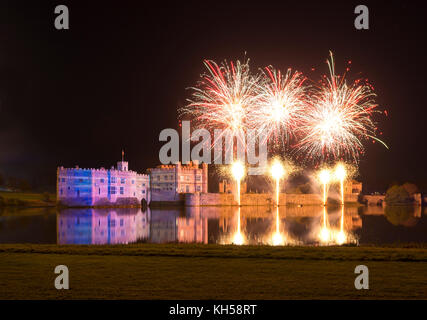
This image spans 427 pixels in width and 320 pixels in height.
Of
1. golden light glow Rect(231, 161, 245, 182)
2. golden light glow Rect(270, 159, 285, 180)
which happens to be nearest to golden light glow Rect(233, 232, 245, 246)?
golden light glow Rect(231, 161, 245, 182)

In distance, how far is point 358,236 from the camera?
28.1 metres

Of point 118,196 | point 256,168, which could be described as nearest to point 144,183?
point 118,196

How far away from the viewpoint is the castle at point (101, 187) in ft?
239

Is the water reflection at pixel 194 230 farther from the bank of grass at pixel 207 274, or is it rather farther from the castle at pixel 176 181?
the castle at pixel 176 181

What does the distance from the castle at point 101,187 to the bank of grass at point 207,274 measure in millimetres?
59417

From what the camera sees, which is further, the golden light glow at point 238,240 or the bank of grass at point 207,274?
the golden light glow at point 238,240

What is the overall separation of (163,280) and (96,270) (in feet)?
7.76

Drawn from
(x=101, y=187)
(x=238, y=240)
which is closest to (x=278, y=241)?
→ (x=238, y=240)

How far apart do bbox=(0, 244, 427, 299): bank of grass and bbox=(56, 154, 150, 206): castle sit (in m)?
59.4

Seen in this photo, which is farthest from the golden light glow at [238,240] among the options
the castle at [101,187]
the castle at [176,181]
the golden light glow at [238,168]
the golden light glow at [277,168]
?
the castle at [176,181]

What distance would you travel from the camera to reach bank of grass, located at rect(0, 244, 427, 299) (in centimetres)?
902
